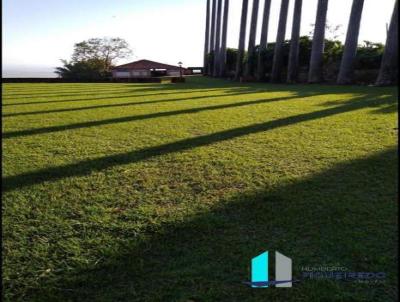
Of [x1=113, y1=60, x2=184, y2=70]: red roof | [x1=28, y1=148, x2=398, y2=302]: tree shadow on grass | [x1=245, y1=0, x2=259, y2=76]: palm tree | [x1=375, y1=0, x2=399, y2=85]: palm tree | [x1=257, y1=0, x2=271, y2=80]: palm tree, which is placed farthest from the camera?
[x1=113, y1=60, x2=184, y2=70]: red roof

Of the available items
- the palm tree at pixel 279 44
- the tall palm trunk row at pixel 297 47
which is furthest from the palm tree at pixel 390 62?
the palm tree at pixel 279 44

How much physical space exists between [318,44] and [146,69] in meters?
32.9

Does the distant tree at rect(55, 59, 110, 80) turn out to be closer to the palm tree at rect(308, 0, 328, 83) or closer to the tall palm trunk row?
the tall palm trunk row

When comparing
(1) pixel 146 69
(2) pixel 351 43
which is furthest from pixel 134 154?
(1) pixel 146 69

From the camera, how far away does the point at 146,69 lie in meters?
51.8

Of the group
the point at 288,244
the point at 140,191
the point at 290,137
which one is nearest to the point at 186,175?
the point at 140,191

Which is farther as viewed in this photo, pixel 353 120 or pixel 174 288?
pixel 353 120

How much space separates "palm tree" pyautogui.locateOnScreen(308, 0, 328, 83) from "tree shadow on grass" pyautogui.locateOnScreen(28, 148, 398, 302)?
2079 centimetres

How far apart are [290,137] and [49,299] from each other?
4.78 metres

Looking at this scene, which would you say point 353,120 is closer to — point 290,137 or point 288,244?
point 290,137

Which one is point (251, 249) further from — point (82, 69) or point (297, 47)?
point (82, 69)

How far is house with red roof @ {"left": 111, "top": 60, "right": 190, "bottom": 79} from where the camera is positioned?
49938mm

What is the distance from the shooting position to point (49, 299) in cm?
206

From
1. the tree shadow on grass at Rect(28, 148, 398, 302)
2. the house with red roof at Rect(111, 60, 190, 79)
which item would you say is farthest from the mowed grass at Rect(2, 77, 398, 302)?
the house with red roof at Rect(111, 60, 190, 79)
